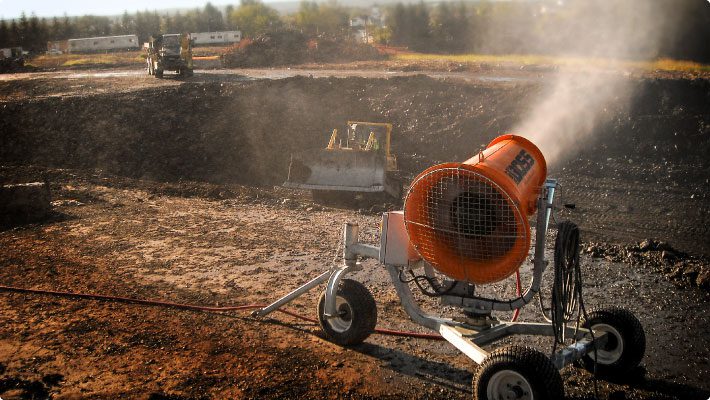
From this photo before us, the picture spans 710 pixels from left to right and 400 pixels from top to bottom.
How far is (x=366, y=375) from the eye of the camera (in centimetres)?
520

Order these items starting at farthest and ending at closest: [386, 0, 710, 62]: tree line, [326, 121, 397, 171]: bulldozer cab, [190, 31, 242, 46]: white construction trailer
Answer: [190, 31, 242, 46]: white construction trailer, [386, 0, 710, 62]: tree line, [326, 121, 397, 171]: bulldozer cab

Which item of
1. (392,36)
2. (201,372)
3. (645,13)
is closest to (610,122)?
(645,13)

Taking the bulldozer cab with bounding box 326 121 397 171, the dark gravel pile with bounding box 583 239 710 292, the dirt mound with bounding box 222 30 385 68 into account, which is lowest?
the dark gravel pile with bounding box 583 239 710 292

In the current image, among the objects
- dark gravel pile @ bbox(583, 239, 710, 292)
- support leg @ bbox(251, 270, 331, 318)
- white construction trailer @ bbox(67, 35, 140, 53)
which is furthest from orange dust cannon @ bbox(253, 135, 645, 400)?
white construction trailer @ bbox(67, 35, 140, 53)

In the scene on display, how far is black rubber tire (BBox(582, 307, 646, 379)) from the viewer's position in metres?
5.10

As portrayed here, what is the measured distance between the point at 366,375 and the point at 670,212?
8802 millimetres

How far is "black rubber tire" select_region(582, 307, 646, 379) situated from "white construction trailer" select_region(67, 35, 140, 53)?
45.6 metres

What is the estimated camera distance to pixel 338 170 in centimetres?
1198

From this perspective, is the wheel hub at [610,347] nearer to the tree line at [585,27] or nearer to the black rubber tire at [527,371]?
the black rubber tire at [527,371]

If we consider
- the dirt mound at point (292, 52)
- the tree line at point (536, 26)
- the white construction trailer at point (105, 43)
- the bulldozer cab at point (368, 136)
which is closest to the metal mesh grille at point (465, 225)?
the bulldozer cab at point (368, 136)

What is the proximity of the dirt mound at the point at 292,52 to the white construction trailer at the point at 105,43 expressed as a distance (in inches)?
670

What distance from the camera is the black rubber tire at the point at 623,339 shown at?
5098 mm

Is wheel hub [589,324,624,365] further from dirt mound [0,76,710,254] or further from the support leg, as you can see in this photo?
dirt mound [0,76,710,254]

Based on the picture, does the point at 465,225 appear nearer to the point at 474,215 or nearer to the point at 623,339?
the point at 474,215
